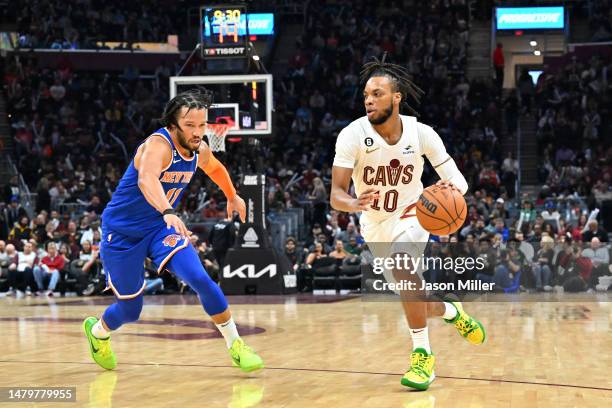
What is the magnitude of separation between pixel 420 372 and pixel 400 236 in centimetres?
90

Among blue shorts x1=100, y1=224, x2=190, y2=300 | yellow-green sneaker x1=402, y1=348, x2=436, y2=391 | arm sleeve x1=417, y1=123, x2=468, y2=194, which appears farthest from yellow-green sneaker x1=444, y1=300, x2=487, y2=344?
blue shorts x1=100, y1=224, x2=190, y2=300

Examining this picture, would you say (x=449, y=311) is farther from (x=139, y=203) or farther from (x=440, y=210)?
(x=139, y=203)

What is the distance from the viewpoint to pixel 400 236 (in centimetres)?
Answer: 634

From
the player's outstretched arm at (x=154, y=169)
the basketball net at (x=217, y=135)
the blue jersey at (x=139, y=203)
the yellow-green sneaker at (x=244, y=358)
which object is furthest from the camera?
the basketball net at (x=217, y=135)

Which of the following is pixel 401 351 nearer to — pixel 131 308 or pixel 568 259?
pixel 131 308

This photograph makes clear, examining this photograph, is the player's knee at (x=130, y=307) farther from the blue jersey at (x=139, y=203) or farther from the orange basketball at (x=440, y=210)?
the orange basketball at (x=440, y=210)

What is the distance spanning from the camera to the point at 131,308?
6871 mm

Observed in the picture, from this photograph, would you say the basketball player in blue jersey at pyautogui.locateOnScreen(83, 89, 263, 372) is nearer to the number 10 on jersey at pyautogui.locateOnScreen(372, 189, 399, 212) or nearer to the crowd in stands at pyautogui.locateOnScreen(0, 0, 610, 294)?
the number 10 on jersey at pyautogui.locateOnScreen(372, 189, 399, 212)

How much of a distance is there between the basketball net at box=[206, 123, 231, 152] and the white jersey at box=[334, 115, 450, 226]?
361 inches

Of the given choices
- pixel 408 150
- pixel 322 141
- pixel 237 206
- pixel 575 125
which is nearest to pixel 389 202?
pixel 408 150

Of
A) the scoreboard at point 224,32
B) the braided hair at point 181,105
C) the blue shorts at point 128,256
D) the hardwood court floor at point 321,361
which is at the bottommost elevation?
the hardwood court floor at point 321,361

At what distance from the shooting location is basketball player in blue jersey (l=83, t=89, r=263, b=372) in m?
6.52

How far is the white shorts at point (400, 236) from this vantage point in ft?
20.7

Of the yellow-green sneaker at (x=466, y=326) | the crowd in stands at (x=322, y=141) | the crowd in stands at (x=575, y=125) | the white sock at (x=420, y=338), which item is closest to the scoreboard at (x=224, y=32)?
the crowd in stands at (x=322, y=141)
